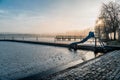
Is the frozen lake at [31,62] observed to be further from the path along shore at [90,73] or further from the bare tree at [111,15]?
the bare tree at [111,15]

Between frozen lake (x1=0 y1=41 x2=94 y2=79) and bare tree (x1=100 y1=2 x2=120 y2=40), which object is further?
bare tree (x1=100 y1=2 x2=120 y2=40)

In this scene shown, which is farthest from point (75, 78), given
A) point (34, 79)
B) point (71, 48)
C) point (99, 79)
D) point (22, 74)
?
point (71, 48)

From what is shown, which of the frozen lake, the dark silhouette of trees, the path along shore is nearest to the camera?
the path along shore

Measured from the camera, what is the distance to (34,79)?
31.4ft

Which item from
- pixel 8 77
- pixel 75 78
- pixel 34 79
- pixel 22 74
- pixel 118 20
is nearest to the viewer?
pixel 75 78


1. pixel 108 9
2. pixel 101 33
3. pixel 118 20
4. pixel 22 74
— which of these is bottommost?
pixel 22 74

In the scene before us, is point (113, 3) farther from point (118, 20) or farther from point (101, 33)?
point (101, 33)

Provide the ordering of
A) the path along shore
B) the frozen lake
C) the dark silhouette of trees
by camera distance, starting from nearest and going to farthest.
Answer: the path along shore < the frozen lake < the dark silhouette of trees

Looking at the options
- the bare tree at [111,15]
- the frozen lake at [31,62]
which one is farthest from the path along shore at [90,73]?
the bare tree at [111,15]

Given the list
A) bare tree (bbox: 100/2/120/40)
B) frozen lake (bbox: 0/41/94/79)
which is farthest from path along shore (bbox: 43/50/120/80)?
bare tree (bbox: 100/2/120/40)

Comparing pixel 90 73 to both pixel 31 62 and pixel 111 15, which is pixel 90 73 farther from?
pixel 111 15

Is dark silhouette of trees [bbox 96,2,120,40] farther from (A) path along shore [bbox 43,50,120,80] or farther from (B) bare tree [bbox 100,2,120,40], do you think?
(A) path along shore [bbox 43,50,120,80]

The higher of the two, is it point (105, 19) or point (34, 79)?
point (105, 19)

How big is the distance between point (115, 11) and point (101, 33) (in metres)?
10.3
